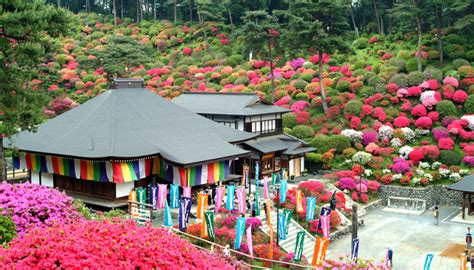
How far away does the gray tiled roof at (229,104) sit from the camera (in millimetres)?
38125

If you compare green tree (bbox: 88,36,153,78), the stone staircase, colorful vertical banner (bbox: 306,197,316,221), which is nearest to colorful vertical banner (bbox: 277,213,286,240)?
the stone staircase

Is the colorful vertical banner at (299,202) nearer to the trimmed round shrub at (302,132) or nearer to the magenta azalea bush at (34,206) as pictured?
the magenta azalea bush at (34,206)

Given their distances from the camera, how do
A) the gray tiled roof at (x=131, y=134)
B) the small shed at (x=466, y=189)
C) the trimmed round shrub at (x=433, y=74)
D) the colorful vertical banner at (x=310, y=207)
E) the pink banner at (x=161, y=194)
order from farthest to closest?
the trimmed round shrub at (x=433, y=74), the small shed at (x=466, y=189), the gray tiled roof at (x=131, y=134), the colorful vertical banner at (x=310, y=207), the pink banner at (x=161, y=194)

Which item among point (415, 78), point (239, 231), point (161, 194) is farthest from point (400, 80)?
point (239, 231)

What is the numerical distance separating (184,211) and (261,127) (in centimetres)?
1898

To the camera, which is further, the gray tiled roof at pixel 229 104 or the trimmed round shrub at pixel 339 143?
the trimmed round shrub at pixel 339 143

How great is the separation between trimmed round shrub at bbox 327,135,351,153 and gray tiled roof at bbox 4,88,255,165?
1104 centimetres

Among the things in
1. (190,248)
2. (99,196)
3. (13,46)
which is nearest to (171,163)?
(99,196)

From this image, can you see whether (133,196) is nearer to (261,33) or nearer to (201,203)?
(201,203)

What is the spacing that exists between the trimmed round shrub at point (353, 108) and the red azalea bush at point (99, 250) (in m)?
36.2

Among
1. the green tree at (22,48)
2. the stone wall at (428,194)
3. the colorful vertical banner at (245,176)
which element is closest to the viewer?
the green tree at (22,48)

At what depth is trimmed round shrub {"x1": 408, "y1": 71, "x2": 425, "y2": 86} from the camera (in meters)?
45.3

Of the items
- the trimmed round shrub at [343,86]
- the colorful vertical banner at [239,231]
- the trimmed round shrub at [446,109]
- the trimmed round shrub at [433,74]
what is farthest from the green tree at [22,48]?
the trimmed round shrub at [433,74]

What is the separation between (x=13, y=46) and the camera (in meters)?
21.9
